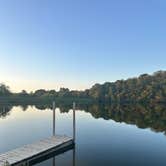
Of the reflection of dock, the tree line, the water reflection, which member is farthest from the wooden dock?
the tree line

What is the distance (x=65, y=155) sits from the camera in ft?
62.5

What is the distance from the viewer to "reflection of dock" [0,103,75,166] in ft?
50.7

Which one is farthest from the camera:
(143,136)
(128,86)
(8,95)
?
(8,95)

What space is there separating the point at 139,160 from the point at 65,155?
4867 mm

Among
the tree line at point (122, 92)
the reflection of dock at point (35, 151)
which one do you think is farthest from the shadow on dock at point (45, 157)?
the tree line at point (122, 92)

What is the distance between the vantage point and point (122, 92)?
8825cm

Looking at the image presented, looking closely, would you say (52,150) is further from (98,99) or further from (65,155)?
(98,99)

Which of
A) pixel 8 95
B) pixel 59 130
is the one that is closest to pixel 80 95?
pixel 8 95

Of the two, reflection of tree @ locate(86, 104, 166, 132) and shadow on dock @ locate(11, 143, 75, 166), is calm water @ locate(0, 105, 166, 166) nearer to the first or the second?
shadow on dock @ locate(11, 143, 75, 166)

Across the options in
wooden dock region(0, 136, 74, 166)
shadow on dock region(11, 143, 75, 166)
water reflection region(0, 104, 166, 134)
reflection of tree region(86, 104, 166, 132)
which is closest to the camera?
wooden dock region(0, 136, 74, 166)

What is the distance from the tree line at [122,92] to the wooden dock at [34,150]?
64250 mm

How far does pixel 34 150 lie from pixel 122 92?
7233 centimetres

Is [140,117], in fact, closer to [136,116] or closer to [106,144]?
[136,116]

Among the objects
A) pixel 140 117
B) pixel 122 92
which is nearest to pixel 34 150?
pixel 140 117
